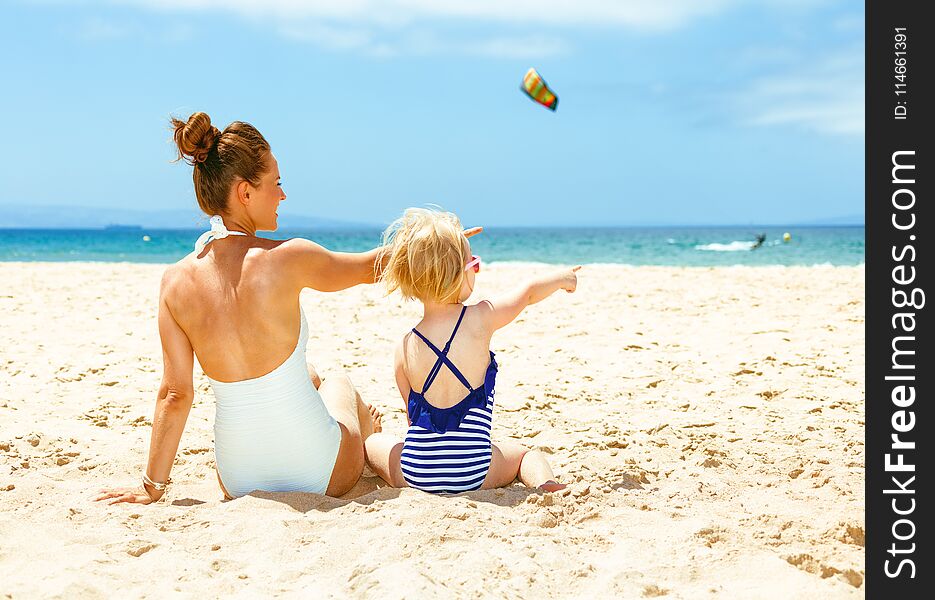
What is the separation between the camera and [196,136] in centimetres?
282

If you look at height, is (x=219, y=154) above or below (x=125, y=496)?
above

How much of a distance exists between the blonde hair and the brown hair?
0.54 metres

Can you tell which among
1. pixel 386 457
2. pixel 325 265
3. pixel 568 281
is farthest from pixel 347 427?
pixel 568 281

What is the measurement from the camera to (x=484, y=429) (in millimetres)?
3035

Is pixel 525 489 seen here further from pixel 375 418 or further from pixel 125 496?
pixel 125 496

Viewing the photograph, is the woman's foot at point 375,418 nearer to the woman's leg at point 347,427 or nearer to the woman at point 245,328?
the woman's leg at point 347,427

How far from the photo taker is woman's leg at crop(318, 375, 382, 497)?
312 centimetres

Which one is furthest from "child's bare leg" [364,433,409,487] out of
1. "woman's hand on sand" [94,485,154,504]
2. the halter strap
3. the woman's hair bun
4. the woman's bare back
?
the woman's hair bun

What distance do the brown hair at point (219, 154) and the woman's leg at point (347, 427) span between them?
2.99ft

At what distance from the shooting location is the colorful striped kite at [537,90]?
458 inches

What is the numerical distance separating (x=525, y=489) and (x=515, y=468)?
12cm

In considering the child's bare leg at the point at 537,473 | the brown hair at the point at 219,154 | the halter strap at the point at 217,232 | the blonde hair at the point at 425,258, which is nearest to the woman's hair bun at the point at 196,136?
the brown hair at the point at 219,154

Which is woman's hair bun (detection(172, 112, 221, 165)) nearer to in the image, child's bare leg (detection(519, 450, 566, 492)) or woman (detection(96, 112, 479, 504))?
woman (detection(96, 112, 479, 504))
